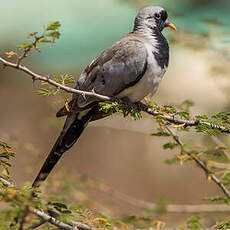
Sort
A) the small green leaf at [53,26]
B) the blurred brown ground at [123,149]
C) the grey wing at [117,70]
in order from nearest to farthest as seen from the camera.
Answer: the small green leaf at [53,26] < the grey wing at [117,70] < the blurred brown ground at [123,149]

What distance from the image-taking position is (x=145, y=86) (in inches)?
106

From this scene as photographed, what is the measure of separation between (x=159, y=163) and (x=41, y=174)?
3.74 metres

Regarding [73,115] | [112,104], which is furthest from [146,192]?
[112,104]

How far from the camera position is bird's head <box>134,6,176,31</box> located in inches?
121

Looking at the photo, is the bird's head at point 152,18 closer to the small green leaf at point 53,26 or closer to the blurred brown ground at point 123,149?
the small green leaf at point 53,26

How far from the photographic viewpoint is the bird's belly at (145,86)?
2668 millimetres

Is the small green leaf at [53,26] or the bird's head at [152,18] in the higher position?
the bird's head at [152,18]

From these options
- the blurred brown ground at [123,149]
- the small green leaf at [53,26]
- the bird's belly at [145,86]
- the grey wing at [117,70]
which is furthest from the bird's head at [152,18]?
the blurred brown ground at [123,149]

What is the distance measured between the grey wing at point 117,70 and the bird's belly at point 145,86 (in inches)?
1.1

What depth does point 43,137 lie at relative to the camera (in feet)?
20.6

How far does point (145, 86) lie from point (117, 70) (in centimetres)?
19

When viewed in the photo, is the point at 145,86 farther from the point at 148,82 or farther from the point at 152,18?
the point at 152,18

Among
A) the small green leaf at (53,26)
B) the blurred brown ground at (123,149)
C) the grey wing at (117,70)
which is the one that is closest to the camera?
the small green leaf at (53,26)

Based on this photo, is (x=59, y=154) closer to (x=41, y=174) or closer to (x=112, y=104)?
(x=41, y=174)
